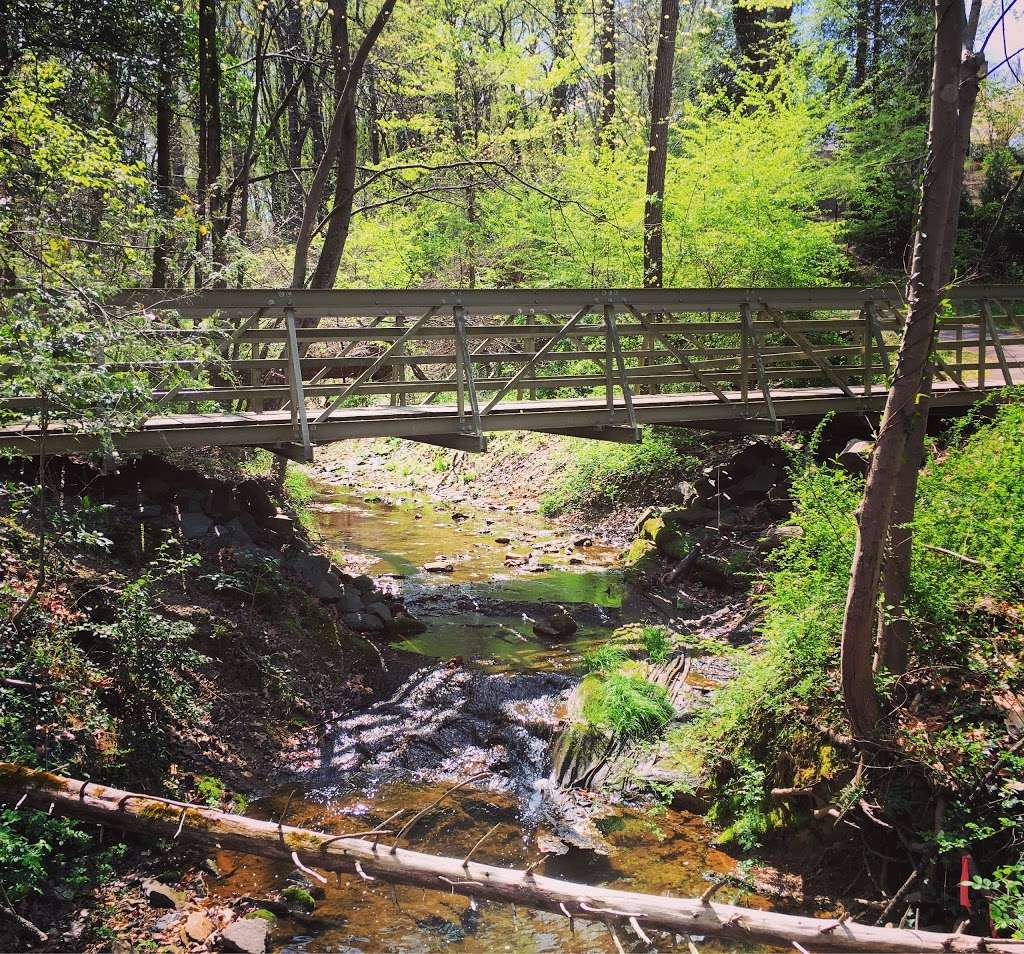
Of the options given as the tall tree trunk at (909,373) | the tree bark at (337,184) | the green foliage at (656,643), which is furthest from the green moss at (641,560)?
the tall tree trunk at (909,373)

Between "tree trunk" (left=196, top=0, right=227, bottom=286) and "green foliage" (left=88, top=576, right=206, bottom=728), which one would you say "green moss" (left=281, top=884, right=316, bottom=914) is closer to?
"green foliage" (left=88, top=576, right=206, bottom=728)

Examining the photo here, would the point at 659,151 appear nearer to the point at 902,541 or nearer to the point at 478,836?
the point at 902,541

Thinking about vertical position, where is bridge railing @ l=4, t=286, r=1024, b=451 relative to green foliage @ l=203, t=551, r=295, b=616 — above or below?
above

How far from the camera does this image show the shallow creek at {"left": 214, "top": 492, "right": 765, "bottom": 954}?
4.64 metres

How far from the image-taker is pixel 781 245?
13883 mm

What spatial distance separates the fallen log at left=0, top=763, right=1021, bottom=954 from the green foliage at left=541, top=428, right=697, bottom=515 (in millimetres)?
9496

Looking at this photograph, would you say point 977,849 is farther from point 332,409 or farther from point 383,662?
point 332,409

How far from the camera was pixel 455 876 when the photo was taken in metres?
4.20

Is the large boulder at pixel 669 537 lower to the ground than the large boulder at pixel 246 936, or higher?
higher

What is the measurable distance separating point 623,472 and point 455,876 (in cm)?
1040

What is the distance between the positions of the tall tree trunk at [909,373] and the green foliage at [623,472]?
857cm

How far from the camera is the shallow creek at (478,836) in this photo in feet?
15.2

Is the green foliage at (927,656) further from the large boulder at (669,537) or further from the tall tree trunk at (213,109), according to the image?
the tall tree trunk at (213,109)

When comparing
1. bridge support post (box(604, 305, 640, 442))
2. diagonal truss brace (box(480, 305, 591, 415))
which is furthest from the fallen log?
bridge support post (box(604, 305, 640, 442))
